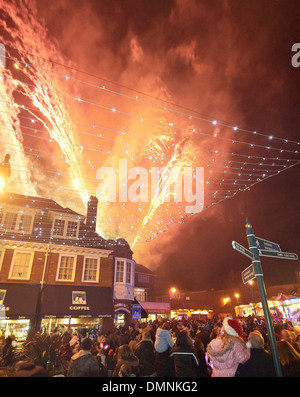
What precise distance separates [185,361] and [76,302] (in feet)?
51.2

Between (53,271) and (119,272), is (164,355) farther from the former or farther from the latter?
(119,272)

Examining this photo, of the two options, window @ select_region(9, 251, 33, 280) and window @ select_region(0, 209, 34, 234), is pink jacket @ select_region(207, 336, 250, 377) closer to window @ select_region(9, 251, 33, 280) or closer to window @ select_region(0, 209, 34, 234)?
window @ select_region(9, 251, 33, 280)

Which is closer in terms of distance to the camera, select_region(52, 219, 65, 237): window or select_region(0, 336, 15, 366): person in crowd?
select_region(0, 336, 15, 366): person in crowd

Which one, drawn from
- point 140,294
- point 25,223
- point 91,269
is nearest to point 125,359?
point 91,269

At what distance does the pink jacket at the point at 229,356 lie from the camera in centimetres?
367

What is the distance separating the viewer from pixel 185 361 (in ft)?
15.8

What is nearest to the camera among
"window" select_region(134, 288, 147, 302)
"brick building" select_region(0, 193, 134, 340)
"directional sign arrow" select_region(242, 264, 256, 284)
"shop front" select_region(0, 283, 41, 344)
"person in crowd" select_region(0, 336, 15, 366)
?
"directional sign arrow" select_region(242, 264, 256, 284)

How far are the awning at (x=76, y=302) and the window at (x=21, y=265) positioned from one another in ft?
6.14

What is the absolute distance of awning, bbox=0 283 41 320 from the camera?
625 inches

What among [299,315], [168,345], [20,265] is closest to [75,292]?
[20,265]

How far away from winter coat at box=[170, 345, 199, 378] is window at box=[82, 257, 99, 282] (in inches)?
652

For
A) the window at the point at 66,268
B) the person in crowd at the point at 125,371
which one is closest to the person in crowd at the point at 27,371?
the person in crowd at the point at 125,371

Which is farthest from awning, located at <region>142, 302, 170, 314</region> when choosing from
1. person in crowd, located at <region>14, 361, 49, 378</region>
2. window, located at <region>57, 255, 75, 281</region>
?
person in crowd, located at <region>14, 361, 49, 378</region>
